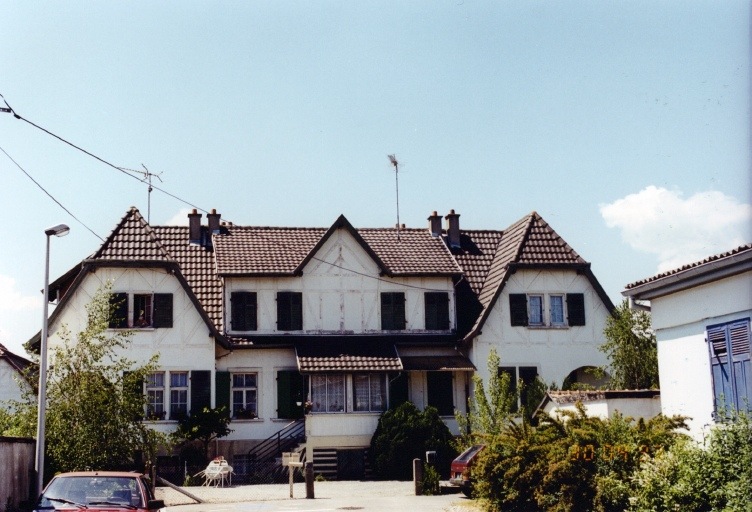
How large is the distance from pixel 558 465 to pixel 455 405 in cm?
1986

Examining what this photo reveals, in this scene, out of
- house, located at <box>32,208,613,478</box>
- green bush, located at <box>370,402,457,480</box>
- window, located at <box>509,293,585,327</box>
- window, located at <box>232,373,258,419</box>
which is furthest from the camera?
window, located at <box>509,293,585,327</box>

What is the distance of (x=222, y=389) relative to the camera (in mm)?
35031

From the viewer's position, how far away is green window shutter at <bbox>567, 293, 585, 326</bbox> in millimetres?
37188

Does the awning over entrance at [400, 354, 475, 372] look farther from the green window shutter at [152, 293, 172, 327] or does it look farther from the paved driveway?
the green window shutter at [152, 293, 172, 327]

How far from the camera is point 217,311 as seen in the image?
119 feet

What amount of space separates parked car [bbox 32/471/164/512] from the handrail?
19312 millimetres

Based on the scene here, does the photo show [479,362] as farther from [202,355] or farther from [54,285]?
[54,285]

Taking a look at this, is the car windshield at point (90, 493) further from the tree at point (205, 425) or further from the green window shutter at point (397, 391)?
the green window shutter at point (397, 391)

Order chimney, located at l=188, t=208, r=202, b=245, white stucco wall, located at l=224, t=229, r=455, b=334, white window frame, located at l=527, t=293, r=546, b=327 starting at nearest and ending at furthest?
white stucco wall, located at l=224, t=229, r=455, b=334
white window frame, located at l=527, t=293, r=546, b=327
chimney, located at l=188, t=208, r=202, b=245

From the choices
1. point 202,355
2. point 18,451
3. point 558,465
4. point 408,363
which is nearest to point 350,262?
point 408,363

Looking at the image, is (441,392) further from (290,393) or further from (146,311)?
(146,311)

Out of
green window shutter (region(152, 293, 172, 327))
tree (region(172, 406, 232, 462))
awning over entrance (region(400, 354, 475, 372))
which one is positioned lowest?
tree (region(172, 406, 232, 462))

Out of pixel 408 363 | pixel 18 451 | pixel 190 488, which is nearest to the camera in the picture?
pixel 18 451

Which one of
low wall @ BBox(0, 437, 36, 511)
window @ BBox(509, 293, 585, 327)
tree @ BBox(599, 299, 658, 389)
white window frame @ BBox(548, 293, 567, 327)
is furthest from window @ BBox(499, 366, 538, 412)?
low wall @ BBox(0, 437, 36, 511)
